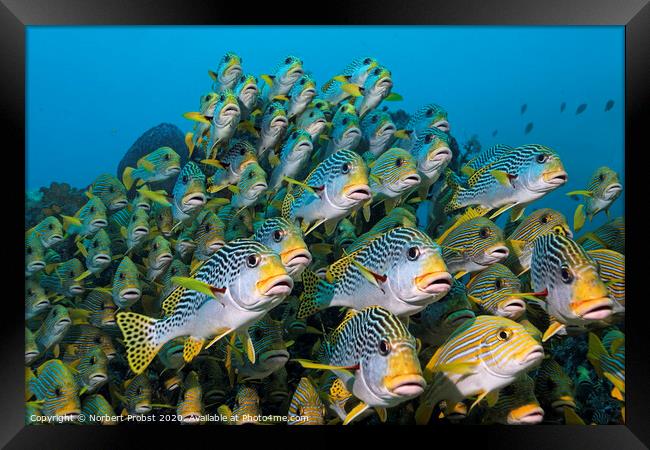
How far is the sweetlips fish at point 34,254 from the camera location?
16.4 ft

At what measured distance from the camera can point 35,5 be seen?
3.99 metres

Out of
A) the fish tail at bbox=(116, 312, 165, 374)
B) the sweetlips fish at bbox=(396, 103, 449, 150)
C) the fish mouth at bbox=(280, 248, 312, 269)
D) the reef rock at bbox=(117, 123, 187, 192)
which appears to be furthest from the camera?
the reef rock at bbox=(117, 123, 187, 192)

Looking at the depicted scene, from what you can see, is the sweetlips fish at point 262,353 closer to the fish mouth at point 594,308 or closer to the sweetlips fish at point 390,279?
the sweetlips fish at point 390,279

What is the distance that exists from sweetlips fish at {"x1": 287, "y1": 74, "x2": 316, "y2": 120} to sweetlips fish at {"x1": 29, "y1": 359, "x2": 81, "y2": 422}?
3.25 metres

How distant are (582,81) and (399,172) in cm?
7655

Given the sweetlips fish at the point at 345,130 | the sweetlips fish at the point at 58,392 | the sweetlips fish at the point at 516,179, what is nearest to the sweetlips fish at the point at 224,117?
the sweetlips fish at the point at 345,130

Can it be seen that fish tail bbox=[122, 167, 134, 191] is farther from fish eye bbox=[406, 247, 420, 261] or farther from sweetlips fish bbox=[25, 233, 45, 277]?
fish eye bbox=[406, 247, 420, 261]

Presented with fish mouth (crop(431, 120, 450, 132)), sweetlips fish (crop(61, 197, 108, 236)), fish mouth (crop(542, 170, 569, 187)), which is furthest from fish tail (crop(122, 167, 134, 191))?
fish mouth (crop(542, 170, 569, 187))

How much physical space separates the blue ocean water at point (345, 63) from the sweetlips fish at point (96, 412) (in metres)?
46.7

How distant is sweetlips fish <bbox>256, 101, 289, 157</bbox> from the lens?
16.0 ft

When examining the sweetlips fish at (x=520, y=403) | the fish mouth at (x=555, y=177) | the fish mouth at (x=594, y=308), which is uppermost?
the fish mouth at (x=555, y=177)

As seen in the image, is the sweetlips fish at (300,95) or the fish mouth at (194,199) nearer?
the fish mouth at (194,199)

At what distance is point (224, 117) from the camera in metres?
4.52
